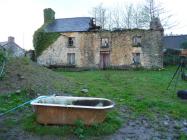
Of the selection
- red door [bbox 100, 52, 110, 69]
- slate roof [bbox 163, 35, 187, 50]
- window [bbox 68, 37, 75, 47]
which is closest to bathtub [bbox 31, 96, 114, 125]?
red door [bbox 100, 52, 110, 69]

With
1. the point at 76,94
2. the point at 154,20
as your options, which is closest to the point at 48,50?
the point at 154,20

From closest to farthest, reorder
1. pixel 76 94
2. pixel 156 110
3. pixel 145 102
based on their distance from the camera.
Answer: pixel 156 110, pixel 145 102, pixel 76 94

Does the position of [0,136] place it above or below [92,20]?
below

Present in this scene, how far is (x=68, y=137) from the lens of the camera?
762cm

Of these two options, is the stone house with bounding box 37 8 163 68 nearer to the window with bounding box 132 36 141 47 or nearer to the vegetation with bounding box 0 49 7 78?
the window with bounding box 132 36 141 47

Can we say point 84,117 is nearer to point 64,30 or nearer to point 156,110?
point 156,110

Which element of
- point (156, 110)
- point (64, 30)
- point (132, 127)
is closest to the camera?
point (132, 127)

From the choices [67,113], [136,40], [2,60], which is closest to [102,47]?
[136,40]

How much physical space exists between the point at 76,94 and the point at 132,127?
3887 millimetres

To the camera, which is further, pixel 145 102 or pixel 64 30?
pixel 64 30

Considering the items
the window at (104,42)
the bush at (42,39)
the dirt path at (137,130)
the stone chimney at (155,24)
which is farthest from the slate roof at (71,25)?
the dirt path at (137,130)

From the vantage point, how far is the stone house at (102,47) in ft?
118

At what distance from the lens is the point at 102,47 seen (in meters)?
37.0

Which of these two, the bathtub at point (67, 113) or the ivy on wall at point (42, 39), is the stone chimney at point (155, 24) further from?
the bathtub at point (67, 113)
